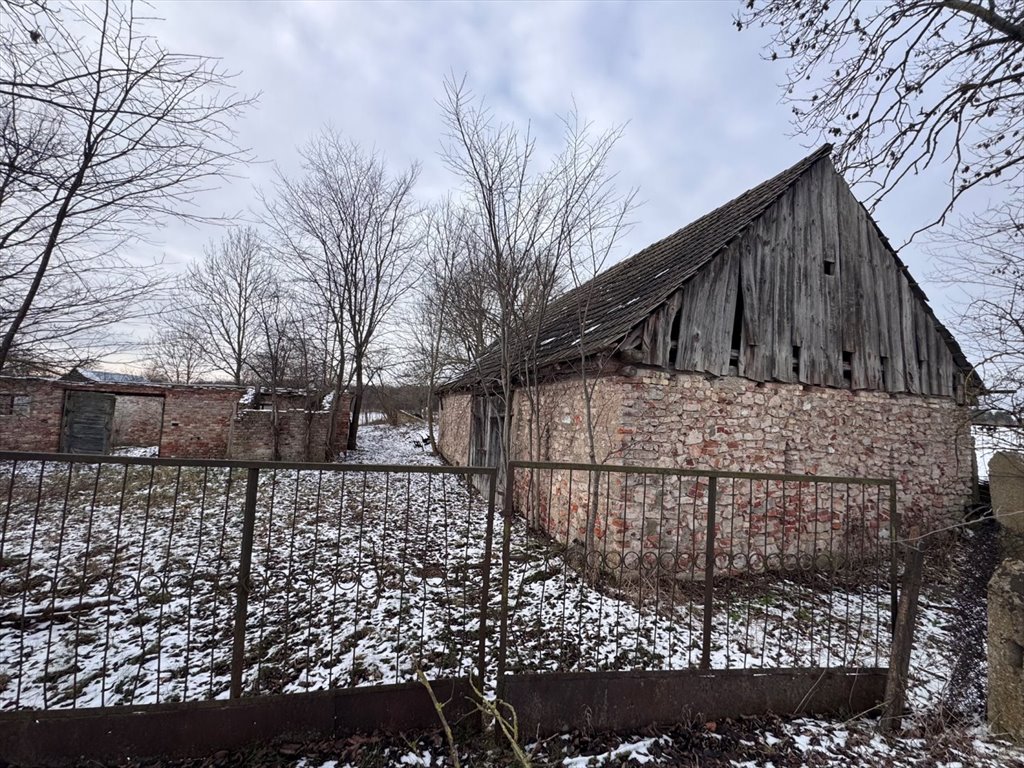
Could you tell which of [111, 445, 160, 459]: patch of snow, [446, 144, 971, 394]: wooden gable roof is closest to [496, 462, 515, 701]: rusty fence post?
[446, 144, 971, 394]: wooden gable roof

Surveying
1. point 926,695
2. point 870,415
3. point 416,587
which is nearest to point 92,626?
point 416,587

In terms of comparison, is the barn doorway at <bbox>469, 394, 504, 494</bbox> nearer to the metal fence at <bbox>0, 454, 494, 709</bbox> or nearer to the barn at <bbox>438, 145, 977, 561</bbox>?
the barn at <bbox>438, 145, 977, 561</bbox>

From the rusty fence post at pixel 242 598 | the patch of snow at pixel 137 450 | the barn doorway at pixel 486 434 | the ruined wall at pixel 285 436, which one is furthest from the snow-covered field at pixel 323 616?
the patch of snow at pixel 137 450

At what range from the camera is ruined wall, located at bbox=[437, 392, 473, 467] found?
12773 millimetres

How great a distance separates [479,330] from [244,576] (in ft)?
22.8

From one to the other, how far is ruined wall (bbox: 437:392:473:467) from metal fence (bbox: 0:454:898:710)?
5.12 meters

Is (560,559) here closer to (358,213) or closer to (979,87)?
(979,87)

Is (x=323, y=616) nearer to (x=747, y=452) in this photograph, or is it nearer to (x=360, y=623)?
(x=360, y=623)

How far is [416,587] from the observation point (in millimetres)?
5074

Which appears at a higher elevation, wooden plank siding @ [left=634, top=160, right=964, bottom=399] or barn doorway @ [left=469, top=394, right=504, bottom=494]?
wooden plank siding @ [left=634, top=160, right=964, bottom=399]

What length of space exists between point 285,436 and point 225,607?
35.0 ft

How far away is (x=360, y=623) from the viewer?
13.7 feet

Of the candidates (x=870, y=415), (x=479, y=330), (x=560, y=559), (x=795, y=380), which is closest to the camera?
(x=560, y=559)

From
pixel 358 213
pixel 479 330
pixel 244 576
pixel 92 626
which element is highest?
pixel 358 213
